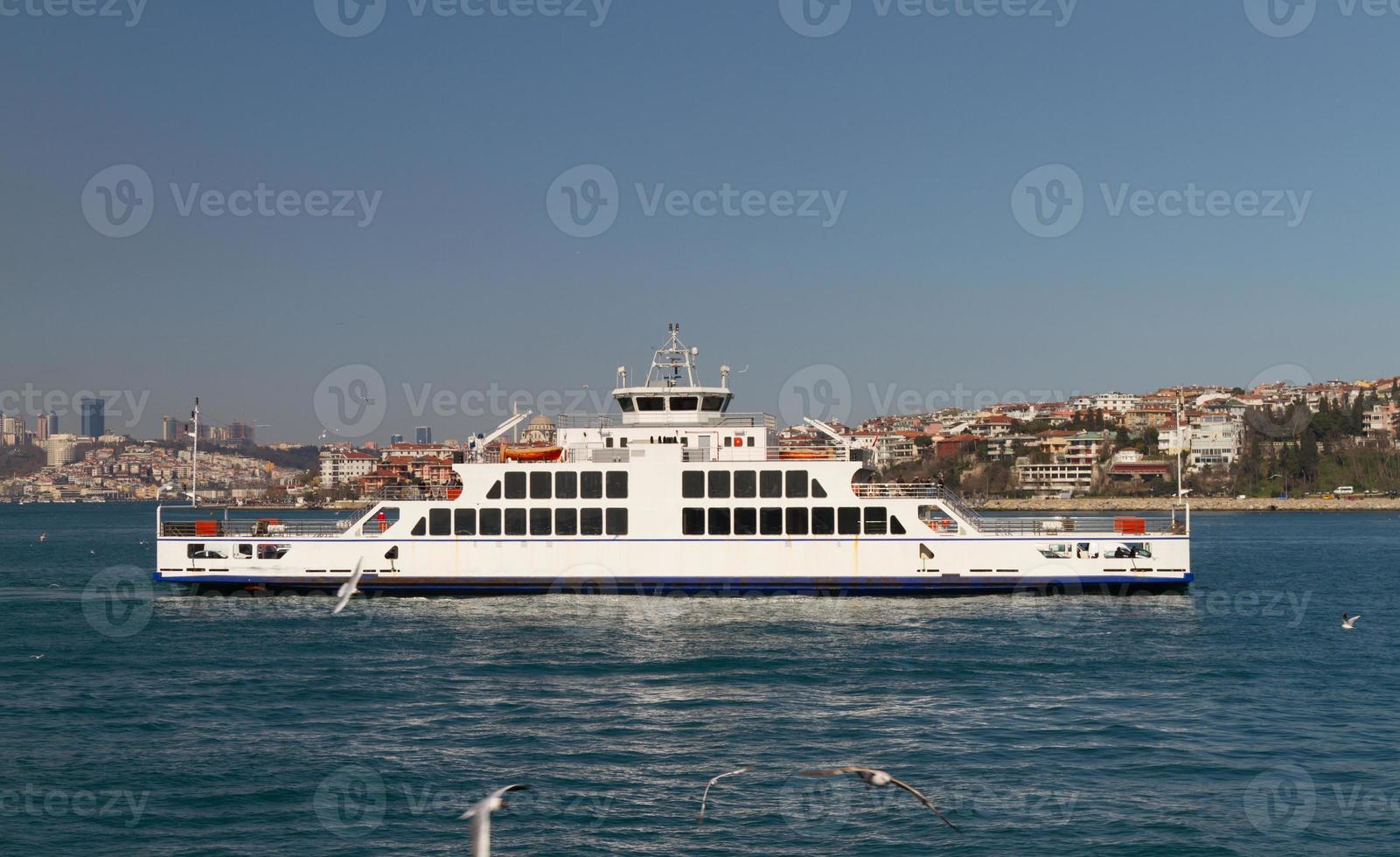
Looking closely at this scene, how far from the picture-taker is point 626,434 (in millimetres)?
30266

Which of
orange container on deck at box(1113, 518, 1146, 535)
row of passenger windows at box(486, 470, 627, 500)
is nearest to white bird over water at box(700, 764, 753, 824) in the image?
row of passenger windows at box(486, 470, 627, 500)

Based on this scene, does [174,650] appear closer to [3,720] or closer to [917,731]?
[3,720]

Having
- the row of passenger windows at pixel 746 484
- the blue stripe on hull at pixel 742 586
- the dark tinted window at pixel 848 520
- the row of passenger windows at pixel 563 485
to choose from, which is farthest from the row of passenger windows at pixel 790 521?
the row of passenger windows at pixel 563 485

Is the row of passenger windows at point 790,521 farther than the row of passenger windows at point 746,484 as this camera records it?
No

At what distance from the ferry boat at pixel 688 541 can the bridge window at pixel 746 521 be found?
0.04m

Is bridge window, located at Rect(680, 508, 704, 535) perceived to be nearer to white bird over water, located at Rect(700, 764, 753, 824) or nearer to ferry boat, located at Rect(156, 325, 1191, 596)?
ferry boat, located at Rect(156, 325, 1191, 596)

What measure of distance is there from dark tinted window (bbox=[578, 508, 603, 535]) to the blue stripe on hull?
110 centimetres

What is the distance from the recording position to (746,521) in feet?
94.7

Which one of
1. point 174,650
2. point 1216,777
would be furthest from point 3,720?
point 1216,777

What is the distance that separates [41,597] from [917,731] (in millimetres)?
25946

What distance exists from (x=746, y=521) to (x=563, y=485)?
13.9 feet

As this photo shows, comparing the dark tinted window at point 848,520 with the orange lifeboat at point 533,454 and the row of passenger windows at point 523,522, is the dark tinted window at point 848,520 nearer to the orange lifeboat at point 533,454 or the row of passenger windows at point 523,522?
the row of passenger windows at point 523,522

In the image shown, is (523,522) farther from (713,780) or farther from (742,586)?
(713,780)

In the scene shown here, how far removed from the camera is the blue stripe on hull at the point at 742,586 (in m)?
28.6
